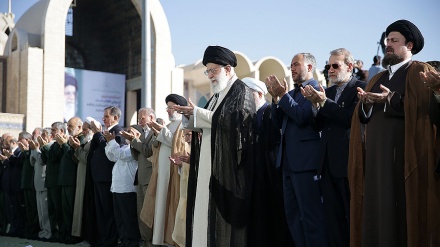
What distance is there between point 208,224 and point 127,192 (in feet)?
9.98

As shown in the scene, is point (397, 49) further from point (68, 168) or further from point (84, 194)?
point (68, 168)

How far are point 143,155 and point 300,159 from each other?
10.6 ft

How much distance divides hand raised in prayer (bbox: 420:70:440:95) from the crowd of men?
0.01 metres

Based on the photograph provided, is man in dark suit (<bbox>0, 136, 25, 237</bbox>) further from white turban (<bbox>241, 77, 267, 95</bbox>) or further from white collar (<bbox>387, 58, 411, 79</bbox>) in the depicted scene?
white collar (<bbox>387, 58, 411, 79</bbox>)

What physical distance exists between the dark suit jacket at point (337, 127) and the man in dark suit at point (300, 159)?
0.11 m

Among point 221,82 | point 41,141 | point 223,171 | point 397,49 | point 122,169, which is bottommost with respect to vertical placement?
point 122,169

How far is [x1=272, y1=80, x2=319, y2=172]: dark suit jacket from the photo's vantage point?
5430 millimetres

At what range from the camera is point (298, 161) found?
5.45 meters

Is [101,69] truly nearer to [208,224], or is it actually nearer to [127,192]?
[127,192]

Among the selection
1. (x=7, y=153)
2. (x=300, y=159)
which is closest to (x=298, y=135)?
(x=300, y=159)

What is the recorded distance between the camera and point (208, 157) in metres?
5.88

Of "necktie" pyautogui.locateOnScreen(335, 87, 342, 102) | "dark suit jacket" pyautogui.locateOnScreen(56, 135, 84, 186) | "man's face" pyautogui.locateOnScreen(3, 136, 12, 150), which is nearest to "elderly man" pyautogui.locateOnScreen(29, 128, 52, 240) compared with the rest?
"dark suit jacket" pyautogui.locateOnScreen(56, 135, 84, 186)

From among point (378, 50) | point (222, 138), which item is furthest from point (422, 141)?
point (378, 50)

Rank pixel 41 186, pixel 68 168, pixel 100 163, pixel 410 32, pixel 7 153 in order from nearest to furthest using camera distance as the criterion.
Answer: pixel 410 32 < pixel 100 163 < pixel 68 168 < pixel 41 186 < pixel 7 153
